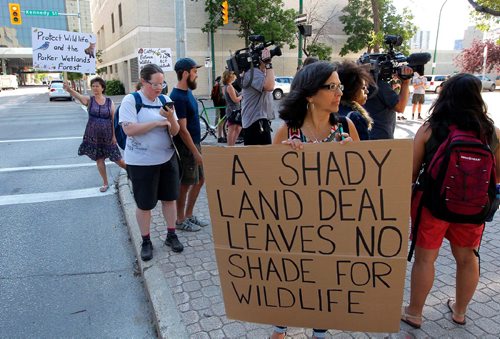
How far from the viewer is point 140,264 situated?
3.75 m

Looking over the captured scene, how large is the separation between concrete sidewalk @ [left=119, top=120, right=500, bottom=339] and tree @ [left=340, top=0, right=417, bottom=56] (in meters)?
30.5

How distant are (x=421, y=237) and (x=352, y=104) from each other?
1052 millimetres

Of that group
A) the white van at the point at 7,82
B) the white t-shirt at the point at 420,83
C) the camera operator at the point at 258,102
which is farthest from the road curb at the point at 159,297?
the white van at the point at 7,82

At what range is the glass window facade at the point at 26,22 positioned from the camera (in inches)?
2749

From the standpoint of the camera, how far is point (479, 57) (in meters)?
42.5

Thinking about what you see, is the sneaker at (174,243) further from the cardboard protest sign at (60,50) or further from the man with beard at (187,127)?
the cardboard protest sign at (60,50)

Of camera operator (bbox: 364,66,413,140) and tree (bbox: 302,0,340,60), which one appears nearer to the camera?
camera operator (bbox: 364,66,413,140)

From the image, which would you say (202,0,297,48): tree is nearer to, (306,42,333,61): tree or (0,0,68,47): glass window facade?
(306,42,333,61): tree

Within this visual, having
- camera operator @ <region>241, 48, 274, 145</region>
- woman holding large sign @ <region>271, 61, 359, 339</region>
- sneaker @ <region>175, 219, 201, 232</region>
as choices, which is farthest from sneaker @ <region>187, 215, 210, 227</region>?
woman holding large sign @ <region>271, 61, 359, 339</region>

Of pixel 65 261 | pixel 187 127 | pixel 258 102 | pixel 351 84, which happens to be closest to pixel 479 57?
pixel 258 102

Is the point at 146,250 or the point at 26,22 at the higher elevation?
the point at 26,22

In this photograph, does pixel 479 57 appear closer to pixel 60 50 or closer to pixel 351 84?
pixel 60 50

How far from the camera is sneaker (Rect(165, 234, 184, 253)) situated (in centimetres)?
389

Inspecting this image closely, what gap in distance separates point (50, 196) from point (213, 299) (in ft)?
→ 13.7
